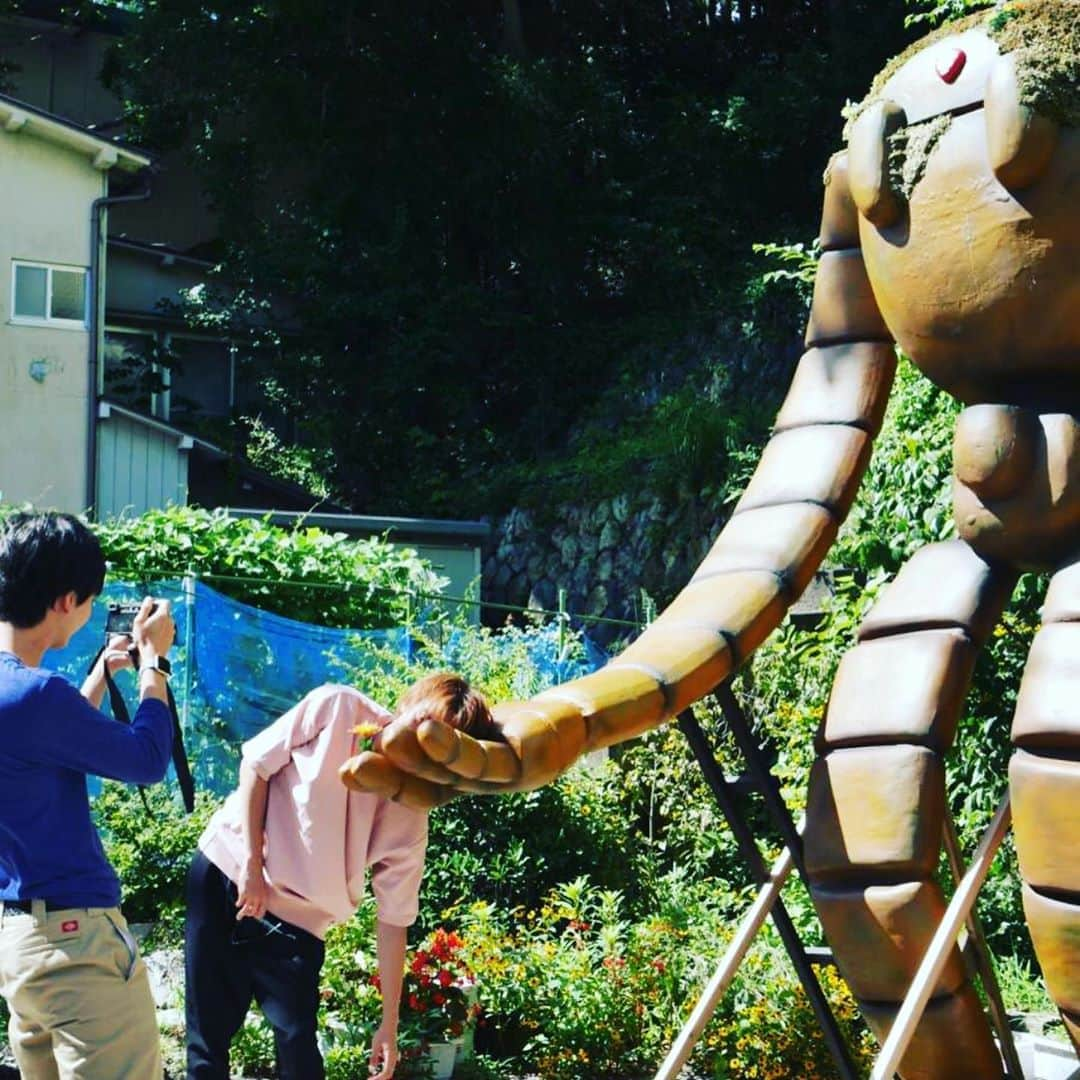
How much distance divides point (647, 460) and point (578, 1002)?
11.3m

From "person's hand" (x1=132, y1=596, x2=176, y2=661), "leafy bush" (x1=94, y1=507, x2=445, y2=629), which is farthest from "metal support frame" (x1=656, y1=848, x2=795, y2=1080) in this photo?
"leafy bush" (x1=94, y1=507, x2=445, y2=629)

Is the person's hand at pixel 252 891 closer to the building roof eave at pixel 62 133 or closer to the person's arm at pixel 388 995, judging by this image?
the person's arm at pixel 388 995

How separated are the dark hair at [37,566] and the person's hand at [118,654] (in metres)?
0.27

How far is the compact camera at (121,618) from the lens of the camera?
3.96m

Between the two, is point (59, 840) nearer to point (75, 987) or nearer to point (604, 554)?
point (75, 987)

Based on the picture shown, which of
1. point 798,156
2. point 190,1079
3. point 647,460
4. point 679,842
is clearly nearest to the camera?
point 190,1079

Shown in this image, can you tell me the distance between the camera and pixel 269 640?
9.19m

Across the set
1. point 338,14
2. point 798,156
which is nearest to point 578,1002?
point 798,156

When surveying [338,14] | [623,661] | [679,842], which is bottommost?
[679,842]

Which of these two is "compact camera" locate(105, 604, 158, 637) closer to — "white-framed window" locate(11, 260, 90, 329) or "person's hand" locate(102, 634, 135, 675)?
"person's hand" locate(102, 634, 135, 675)

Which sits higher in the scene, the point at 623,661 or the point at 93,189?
the point at 93,189

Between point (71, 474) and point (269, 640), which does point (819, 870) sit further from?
point (71, 474)

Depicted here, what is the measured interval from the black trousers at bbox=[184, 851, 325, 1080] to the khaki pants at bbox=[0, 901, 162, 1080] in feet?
2.15

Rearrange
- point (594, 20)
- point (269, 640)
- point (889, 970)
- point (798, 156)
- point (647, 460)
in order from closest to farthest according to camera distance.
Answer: point (889, 970) → point (269, 640) → point (647, 460) → point (798, 156) → point (594, 20)
